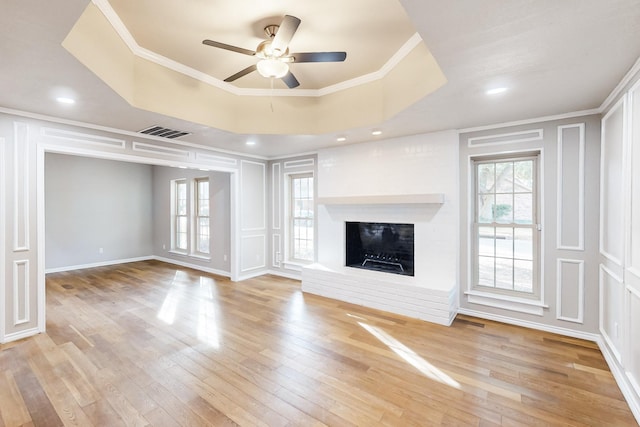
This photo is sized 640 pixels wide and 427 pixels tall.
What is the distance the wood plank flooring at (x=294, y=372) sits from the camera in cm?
196

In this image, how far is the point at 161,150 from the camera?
14.1 ft

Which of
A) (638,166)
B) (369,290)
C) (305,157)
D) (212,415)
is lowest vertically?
(212,415)

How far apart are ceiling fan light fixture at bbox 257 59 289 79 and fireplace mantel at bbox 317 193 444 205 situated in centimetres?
234

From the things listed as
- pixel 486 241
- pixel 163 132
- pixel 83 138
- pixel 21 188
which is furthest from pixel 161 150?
pixel 486 241

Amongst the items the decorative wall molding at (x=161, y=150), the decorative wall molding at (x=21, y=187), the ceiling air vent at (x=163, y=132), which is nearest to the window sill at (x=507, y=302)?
the ceiling air vent at (x=163, y=132)

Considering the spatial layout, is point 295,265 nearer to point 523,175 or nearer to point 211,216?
point 211,216

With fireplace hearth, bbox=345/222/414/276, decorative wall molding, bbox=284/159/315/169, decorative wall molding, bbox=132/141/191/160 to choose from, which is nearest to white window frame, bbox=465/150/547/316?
fireplace hearth, bbox=345/222/414/276

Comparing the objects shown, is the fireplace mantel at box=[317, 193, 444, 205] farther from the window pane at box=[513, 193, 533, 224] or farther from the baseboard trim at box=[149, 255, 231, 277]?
the baseboard trim at box=[149, 255, 231, 277]

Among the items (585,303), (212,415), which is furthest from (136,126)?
(585,303)

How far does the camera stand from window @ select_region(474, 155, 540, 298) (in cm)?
346

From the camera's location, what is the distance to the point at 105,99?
272 cm

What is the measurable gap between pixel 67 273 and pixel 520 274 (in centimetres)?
846

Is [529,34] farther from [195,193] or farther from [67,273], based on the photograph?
[67,273]

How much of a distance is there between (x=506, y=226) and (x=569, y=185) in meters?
0.78
